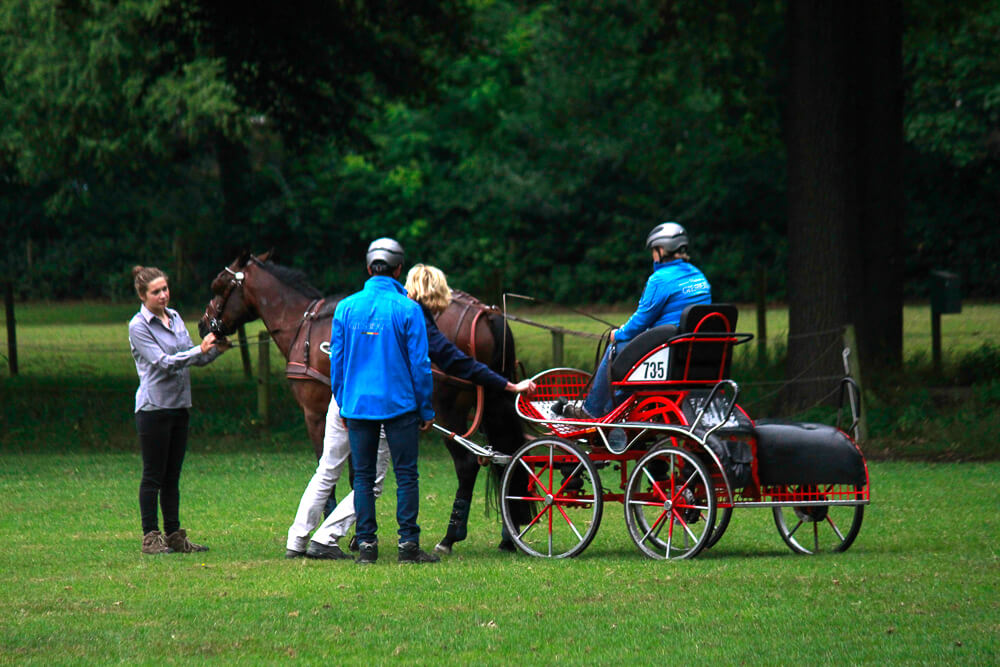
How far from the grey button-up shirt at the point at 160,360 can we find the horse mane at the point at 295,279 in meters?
1.46

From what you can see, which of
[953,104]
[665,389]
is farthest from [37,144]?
[665,389]

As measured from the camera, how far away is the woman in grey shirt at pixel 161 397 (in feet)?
31.5

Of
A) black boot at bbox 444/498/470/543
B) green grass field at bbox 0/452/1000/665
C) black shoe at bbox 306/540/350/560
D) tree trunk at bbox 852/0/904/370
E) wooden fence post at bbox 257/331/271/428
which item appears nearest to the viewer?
green grass field at bbox 0/452/1000/665

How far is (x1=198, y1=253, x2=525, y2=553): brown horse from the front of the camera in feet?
32.8

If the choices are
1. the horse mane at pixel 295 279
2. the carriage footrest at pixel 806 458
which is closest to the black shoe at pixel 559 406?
the carriage footrest at pixel 806 458

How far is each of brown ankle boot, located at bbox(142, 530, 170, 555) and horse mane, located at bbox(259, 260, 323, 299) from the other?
226 cm

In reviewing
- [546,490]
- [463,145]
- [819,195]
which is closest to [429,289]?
[546,490]

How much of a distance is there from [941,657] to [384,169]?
141 feet

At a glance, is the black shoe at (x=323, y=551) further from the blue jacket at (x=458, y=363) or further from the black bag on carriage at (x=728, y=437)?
the black bag on carriage at (x=728, y=437)

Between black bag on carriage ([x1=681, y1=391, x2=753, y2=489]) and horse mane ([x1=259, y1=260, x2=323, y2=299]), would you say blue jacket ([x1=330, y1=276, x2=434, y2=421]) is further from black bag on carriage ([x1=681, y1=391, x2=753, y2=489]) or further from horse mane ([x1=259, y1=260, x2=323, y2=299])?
horse mane ([x1=259, y1=260, x2=323, y2=299])

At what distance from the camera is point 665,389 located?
909 centimetres

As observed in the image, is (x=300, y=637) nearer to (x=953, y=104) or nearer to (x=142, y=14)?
(x=142, y=14)

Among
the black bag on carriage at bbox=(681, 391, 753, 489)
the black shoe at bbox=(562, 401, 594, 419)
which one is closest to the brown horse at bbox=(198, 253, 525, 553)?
the black shoe at bbox=(562, 401, 594, 419)

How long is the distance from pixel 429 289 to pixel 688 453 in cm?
213
